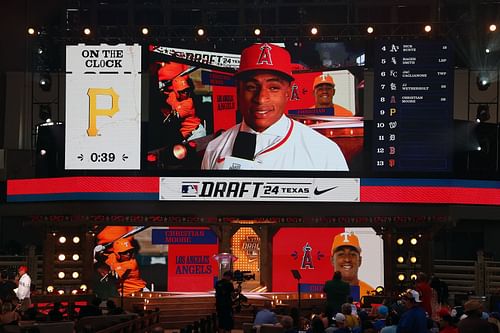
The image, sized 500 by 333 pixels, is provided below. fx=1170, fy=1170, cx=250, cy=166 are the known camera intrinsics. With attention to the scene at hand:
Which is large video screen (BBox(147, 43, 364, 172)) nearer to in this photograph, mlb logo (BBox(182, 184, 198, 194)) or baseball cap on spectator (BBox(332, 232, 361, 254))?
mlb logo (BBox(182, 184, 198, 194))

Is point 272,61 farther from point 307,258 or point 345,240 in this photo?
point 307,258

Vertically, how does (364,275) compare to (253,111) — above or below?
below

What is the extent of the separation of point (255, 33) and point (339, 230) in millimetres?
5711

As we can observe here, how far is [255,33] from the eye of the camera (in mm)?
30594

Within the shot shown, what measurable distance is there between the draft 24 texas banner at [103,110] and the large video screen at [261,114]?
0.50 metres

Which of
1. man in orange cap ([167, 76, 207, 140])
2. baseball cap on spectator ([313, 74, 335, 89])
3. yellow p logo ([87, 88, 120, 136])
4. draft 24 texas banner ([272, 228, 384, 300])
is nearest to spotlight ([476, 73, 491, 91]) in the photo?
baseball cap on spectator ([313, 74, 335, 89])

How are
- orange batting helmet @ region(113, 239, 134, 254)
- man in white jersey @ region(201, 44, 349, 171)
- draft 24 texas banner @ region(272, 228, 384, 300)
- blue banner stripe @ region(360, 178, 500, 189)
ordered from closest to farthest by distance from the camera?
blue banner stripe @ region(360, 178, 500, 189) < man in white jersey @ region(201, 44, 349, 171) < draft 24 texas banner @ region(272, 228, 384, 300) < orange batting helmet @ region(113, 239, 134, 254)

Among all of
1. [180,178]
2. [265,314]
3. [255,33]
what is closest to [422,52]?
[255,33]

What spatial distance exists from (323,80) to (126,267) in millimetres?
7242

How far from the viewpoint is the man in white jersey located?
30.4m

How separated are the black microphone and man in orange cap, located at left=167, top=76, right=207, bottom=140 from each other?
89 centimetres

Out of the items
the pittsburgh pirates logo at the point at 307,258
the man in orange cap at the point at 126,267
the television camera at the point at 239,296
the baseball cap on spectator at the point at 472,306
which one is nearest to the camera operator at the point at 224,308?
the television camera at the point at 239,296

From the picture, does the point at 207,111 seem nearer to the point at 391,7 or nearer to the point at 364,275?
the point at 364,275

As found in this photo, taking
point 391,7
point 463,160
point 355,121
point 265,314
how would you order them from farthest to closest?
point 391,7 → point 463,160 → point 355,121 → point 265,314
